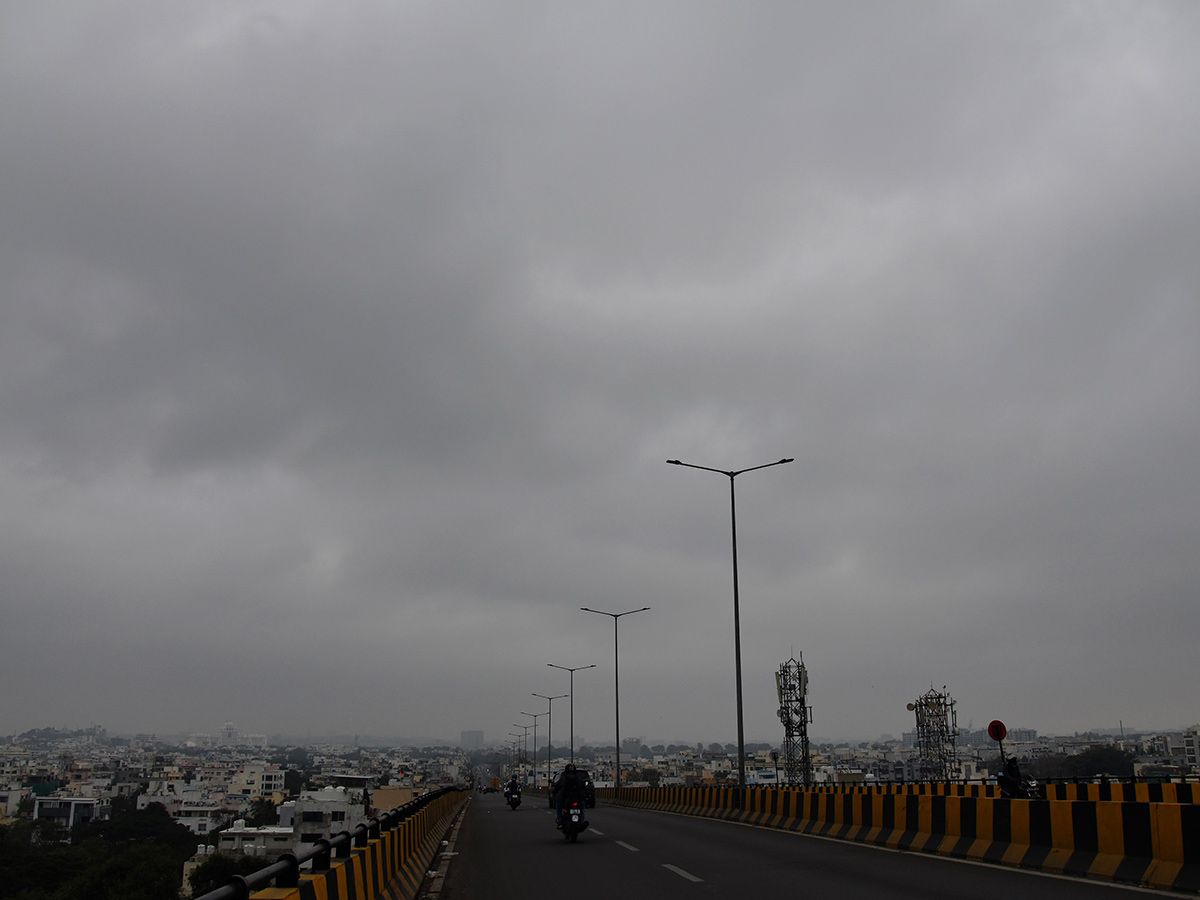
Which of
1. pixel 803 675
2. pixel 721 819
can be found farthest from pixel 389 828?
pixel 803 675

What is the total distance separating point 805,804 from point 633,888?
33.6 ft

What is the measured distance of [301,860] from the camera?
5.79 meters

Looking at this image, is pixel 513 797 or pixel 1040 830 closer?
pixel 1040 830

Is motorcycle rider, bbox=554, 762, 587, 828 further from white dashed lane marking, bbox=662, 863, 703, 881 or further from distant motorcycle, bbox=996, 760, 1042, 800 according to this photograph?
distant motorcycle, bbox=996, 760, 1042, 800

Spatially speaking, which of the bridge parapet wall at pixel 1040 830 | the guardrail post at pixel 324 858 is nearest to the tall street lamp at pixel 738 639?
the bridge parapet wall at pixel 1040 830

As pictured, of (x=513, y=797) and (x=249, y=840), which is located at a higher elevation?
(x=249, y=840)

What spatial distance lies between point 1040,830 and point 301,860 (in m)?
9.58

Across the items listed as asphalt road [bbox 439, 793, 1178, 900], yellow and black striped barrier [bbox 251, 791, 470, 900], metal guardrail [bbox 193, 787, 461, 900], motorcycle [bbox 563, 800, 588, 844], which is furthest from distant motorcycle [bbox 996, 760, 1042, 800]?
metal guardrail [bbox 193, 787, 461, 900]

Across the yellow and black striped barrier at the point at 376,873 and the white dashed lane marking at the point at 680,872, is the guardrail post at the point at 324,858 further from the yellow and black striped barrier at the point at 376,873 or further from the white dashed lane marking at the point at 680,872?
the white dashed lane marking at the point at 680,872

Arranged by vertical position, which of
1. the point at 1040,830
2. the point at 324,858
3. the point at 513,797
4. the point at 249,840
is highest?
the point at 324,858

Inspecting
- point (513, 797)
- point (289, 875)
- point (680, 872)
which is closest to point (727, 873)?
point (680, 872)

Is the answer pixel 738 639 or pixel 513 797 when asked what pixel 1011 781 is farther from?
pixel 513 797

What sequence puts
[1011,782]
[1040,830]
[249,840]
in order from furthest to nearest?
1. [249,840]
2. [1011,782]
3. [1040,830]

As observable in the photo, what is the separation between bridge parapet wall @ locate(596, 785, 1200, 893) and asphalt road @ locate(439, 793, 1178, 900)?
0.37 metres
